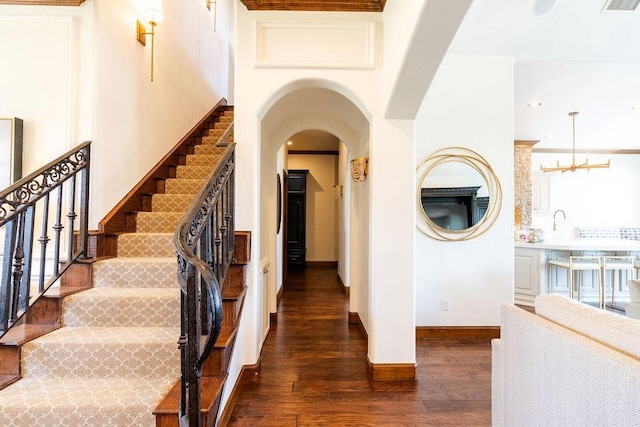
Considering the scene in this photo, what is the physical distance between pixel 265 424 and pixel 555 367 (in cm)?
166

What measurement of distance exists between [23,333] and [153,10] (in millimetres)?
2881

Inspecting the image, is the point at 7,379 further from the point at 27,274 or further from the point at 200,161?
the point at 200,161

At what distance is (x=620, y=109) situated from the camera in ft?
15.5

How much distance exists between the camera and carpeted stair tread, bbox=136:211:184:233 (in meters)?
2.77

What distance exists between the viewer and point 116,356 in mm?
1721

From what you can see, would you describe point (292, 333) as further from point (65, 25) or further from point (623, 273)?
point (623, 273)

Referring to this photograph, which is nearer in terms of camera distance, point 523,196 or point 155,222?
point 155,222

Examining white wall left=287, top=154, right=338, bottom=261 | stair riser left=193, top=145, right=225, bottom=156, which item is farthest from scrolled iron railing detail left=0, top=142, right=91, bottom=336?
white wall left=287, top=154, right=338, bottom=261

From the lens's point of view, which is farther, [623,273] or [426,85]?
[623,273]

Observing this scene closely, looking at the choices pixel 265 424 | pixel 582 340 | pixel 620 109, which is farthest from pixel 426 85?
pixel 620 109

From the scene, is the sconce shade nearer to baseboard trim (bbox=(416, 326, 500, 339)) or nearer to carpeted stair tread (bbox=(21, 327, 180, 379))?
carpeted stair tread (bbox=(21, 327, 180, 379))

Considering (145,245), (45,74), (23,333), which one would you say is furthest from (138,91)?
(23,333)

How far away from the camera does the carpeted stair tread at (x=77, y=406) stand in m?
1.44

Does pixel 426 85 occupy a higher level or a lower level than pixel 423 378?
Answer: higher
